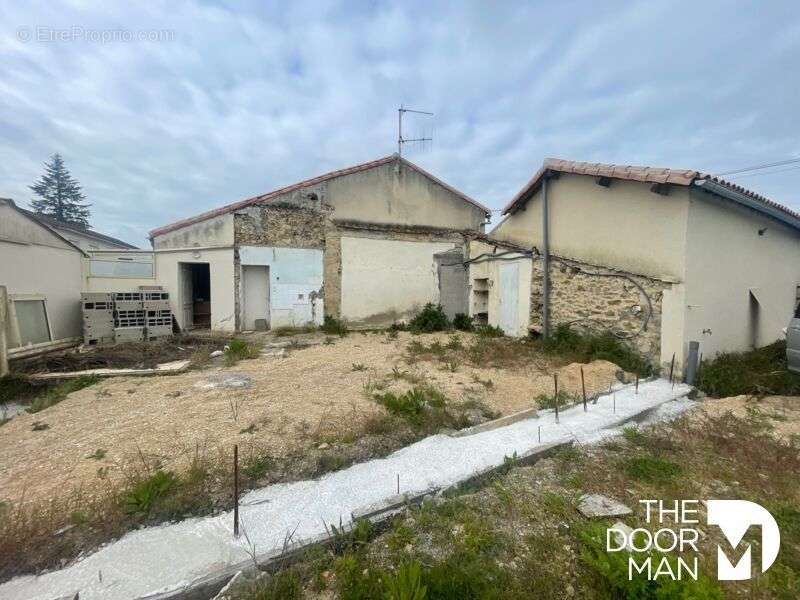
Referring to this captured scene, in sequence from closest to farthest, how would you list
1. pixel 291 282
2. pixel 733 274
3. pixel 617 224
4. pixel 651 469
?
pixel 651 469, pixel 733 274, pixel 617 224, pixel 291 282

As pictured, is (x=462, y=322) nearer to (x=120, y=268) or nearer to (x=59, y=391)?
(x=59, y=391)

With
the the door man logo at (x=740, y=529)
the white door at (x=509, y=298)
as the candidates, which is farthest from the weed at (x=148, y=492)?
the white door at (x=509, y=298)

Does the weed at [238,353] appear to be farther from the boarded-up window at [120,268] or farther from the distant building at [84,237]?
the distant building at [84,237]

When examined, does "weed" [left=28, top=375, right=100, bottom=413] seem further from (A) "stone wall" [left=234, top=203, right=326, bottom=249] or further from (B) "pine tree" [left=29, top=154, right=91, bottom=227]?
(B) "pine tree" [left=29, top=154, right=91, bottom=227]

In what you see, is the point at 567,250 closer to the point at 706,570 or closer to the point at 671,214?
the point at 671,214

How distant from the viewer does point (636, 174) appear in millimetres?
6746

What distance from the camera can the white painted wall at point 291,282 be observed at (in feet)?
35.4

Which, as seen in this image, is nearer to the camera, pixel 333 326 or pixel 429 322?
pixel 333 326

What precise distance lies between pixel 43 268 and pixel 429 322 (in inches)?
402

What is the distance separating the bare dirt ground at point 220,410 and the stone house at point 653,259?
61.3 inches

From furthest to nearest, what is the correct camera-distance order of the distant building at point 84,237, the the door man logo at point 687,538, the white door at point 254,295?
the distant building at point 84,237 → the white door at point 254,295 → the the door man logo at point 687,538

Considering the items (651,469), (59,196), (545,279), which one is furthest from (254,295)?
(59,196)

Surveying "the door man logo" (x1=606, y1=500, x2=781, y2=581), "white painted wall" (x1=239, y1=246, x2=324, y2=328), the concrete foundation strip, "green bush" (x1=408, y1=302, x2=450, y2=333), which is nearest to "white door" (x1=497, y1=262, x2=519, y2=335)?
"green bush" (x1=408, y1=302, x2=450, y2=333)

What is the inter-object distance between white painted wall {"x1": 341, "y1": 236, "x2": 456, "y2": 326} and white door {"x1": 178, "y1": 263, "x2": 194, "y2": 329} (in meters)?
4.98
